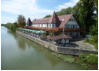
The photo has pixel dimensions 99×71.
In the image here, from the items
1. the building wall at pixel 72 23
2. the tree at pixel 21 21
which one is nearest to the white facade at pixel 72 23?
the building wall at pixel 72 23

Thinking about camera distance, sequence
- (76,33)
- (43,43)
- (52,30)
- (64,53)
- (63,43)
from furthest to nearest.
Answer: (76,33), (52,30), (43,43), (63,43), (64,53)

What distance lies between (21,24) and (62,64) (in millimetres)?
36443

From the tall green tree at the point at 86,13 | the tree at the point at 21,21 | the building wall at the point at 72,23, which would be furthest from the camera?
the tree at the point at 21,21

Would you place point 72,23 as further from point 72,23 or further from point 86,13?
point 86,13

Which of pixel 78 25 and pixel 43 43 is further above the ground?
pixel 78 25

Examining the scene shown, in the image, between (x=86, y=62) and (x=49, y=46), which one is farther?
(x=49, y=46)

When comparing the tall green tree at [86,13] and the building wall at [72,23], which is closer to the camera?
the tall green tree at [86,13]

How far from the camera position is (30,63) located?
11.1 meters

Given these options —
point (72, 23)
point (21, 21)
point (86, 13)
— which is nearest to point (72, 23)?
point (72, 23)

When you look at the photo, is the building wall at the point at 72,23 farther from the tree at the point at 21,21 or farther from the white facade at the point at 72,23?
the tree at the point at 21,21

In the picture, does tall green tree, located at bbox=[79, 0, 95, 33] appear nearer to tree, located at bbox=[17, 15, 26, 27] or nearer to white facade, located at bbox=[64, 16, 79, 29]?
white facade, located at bbox=[64, 16, 79, 29]

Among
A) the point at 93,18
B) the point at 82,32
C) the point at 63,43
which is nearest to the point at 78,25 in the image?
the point at 82,32

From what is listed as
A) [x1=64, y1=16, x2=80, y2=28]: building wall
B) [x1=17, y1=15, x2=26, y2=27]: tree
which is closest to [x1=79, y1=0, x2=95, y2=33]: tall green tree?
[x1=64, y1=16, x2=80, y2=28]: building wall

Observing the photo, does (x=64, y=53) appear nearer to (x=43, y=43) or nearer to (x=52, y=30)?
(x=43, y=43)
